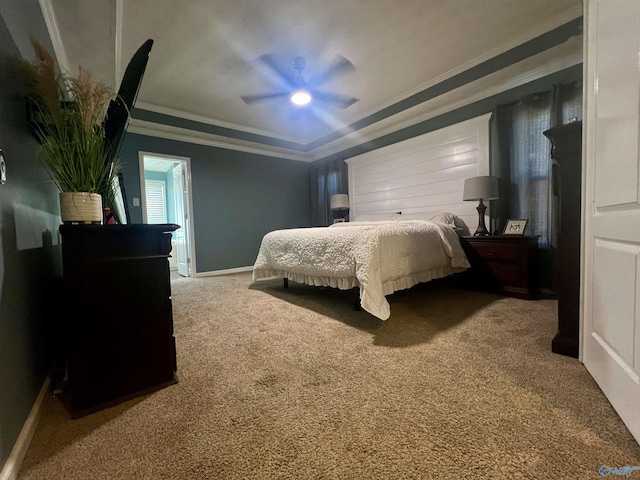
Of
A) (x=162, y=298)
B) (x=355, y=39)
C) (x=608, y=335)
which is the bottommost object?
(x=608, y=335)

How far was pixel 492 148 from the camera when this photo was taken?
298cm

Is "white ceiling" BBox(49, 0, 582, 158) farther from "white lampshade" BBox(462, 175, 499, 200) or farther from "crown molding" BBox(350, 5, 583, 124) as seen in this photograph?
"white lampshade" BBox(462, 175, 499, 200)

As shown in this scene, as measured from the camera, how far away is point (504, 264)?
2609mm

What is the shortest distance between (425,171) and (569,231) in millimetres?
2442

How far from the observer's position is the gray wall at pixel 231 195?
3996 millimetres

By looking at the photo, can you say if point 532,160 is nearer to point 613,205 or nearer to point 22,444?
point 613,205

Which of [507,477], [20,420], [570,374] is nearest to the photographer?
[507,477]

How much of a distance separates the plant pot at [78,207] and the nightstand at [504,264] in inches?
123

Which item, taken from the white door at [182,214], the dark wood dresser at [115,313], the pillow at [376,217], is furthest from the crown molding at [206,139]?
the dark wood dresser at [115,313]

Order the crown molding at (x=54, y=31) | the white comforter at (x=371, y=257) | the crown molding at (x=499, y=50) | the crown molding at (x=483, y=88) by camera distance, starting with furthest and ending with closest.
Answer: the crown molding at (x=483, y=88)
the crown molding at (x=499, y=50)
the white comforter at (x=371, y=257)
the crown molding at (x=54, y=31)

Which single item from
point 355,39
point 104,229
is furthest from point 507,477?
point 355,39

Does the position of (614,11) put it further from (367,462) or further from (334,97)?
(334,97)

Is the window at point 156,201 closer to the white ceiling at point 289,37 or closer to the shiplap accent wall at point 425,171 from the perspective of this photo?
the white ceiling at point 289,37

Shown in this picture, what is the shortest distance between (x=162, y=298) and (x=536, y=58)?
3729mm
